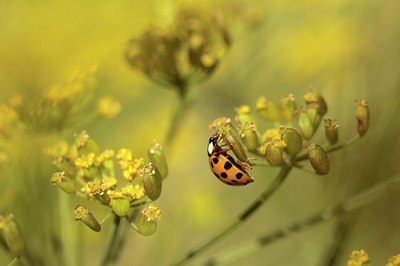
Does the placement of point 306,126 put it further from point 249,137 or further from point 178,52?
point 178,52

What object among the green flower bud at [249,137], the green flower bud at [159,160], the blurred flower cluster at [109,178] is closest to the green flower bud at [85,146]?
the blurred flower cluster at [109,178]

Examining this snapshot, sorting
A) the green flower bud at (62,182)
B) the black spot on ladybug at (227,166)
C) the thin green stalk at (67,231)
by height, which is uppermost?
the black spot on ladybug at (227,166)

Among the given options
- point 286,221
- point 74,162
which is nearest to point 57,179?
point 74,162

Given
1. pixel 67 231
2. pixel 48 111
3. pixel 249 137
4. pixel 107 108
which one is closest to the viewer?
pixel 249 137

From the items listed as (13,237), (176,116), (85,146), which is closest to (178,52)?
(176,116)

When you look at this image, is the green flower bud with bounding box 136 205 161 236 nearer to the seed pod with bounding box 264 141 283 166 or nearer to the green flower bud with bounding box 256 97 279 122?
the seed pod with bounding box 264 141 283 166

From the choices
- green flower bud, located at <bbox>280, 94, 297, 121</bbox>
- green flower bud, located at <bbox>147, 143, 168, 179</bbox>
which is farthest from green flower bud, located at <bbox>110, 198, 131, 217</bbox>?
green flower bud, located at <bbox>280, 94, 297, 121</bbox>

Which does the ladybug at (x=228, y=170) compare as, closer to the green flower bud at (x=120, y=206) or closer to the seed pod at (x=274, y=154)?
the seed pod at (x=274, y=154)
